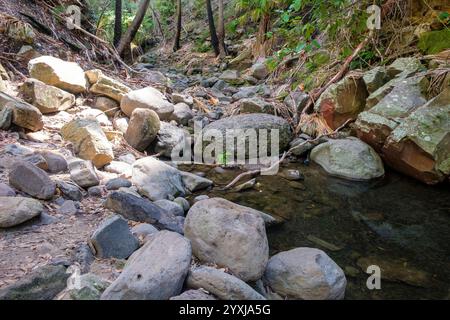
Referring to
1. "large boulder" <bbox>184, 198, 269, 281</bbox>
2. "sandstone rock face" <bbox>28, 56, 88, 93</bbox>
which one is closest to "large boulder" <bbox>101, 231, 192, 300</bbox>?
"large boulder" <bbox>184, 198, 269, 281</bbox>

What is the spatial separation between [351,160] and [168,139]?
2.28 metres

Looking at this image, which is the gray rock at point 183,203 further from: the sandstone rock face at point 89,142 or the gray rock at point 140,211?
the sandstone rock face at point 89,142

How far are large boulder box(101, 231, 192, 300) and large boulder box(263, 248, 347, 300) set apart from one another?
1.96 feet

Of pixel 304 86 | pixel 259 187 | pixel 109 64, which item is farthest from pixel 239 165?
pixel 109 64

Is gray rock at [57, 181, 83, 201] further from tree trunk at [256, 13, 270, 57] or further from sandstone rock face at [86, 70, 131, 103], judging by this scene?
tree trunk at [256, 13, 270, 57]

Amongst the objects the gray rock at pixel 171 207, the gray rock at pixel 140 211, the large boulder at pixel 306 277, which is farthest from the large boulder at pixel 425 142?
the gray rock at pixel 140 211

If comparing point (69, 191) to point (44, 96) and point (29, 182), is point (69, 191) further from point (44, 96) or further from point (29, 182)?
point (44, 96)

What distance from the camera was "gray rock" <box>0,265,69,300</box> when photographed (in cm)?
165

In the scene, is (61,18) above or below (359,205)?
above

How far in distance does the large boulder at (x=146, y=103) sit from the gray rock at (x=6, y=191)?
8.11 ft
